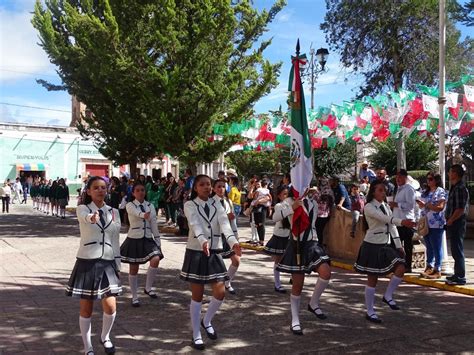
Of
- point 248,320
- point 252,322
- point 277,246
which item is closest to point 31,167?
point 277,246

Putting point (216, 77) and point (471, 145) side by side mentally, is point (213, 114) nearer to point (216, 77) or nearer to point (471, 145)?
point (216, 77)

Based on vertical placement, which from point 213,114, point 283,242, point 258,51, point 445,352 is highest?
point 258,51

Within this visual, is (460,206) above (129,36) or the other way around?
the other way around

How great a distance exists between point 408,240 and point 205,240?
5475 mm

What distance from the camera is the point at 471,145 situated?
83.9 ft

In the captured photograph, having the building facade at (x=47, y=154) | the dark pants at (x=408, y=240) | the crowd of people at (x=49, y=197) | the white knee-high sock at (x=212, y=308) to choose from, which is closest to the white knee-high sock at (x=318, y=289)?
the white knee-high sock at (x=212, y=308)

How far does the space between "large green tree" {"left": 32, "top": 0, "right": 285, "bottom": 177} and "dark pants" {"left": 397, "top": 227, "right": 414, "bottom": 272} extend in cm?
749

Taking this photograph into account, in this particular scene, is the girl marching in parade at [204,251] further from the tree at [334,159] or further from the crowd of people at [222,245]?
the tree at [334,159]

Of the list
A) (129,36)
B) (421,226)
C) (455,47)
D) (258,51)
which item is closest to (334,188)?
(421,226)

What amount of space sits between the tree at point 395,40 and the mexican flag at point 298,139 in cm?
2099

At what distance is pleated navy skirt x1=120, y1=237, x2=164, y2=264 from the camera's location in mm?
6918

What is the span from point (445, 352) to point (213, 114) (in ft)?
37.4

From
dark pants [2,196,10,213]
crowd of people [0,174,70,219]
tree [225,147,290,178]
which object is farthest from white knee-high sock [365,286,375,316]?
tree [225,147,290,178]

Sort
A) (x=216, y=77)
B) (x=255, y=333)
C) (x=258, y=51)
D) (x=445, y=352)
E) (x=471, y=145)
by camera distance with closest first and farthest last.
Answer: (x=445, y=352) < (x=255, y=333) < (x=216, y=77) < (x=258, y=51) < (x=471, y=145)
